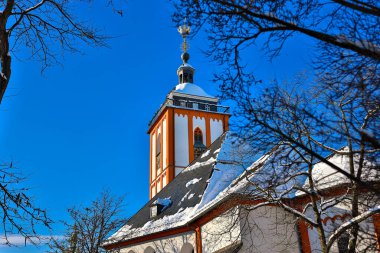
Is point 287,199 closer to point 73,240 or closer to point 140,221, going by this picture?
point 140,221

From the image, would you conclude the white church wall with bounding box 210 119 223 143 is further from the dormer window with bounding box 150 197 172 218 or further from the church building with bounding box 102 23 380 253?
the dormer window with bounding box 150 197 172 218

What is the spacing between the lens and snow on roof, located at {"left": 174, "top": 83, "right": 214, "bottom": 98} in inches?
1609

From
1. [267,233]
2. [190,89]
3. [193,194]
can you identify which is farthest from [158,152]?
[267,233]

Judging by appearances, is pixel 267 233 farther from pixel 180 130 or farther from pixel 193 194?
pixel 180 130

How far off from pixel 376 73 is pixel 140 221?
56.5 ft

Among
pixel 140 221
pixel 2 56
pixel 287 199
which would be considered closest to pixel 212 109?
pixel 140 221

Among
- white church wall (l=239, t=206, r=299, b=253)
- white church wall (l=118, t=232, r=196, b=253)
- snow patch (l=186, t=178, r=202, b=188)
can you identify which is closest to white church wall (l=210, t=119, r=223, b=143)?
snow patch (l=186, t=178, r=202, b=188)

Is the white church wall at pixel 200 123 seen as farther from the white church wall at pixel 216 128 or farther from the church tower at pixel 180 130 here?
the white church wall at pixel 216 128

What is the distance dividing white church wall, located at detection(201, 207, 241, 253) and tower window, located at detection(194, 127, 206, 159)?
22.4m

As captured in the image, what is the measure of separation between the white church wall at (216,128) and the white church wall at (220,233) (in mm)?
24334

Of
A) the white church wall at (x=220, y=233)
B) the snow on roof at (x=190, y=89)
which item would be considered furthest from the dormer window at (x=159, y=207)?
the snow on roof at (x=190, y=89)

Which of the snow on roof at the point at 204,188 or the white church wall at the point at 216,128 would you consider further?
the white church wall at the point at 216,128

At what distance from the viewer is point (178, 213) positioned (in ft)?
52.9

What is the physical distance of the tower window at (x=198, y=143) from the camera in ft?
120
